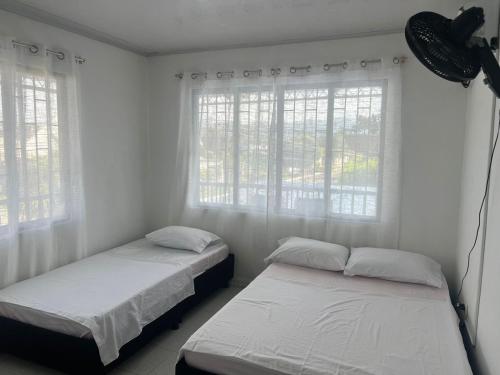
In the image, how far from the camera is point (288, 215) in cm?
343

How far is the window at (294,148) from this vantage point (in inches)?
120

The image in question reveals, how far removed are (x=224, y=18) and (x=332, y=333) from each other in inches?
93.8

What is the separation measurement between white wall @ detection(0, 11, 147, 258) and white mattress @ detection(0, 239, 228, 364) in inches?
18.6

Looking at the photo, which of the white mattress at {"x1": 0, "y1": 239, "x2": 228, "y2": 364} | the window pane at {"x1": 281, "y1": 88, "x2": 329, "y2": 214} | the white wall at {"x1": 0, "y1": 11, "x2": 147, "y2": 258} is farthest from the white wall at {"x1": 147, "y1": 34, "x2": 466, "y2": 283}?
the white mattress at {"x1": 0, "y1": 239, "x2": 228, "y2": 364}

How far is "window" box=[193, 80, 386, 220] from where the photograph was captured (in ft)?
10.0

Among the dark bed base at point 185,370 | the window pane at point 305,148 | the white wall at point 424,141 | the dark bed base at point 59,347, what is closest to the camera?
the dark bed base at point 185,370

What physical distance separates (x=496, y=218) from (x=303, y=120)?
191 centimetres

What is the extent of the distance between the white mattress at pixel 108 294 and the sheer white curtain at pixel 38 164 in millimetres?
219

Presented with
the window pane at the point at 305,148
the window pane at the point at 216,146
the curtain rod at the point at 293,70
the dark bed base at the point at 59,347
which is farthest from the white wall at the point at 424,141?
the dark bed base at the point at 59,347

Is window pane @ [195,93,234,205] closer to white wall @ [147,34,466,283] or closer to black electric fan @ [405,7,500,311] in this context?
white wall @ [147,34,466,283]

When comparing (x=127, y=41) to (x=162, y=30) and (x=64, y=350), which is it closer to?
(x=162, y=30)

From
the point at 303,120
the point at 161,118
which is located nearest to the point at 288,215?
the point at 303,120

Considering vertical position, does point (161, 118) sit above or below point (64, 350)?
above

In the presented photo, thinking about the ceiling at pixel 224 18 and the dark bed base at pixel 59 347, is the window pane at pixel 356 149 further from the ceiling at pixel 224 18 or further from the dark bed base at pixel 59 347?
the dark bed base at pixel 59 347
